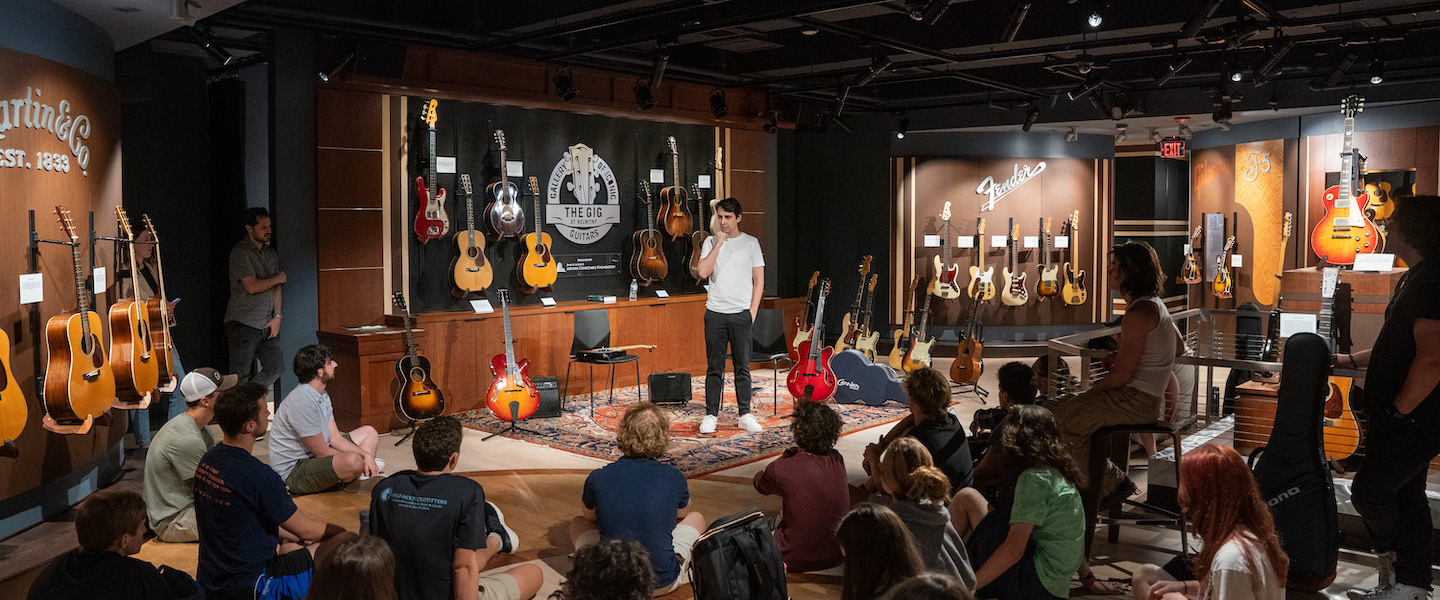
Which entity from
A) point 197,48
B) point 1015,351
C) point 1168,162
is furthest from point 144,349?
point 1168,162

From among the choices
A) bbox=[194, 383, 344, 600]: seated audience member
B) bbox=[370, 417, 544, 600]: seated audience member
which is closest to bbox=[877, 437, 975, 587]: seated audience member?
bbox=[370, 417, 544, 600]: seated audience member

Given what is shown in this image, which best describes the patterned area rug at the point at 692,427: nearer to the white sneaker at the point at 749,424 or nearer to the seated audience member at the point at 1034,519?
the white sneaker at the point at 749,424

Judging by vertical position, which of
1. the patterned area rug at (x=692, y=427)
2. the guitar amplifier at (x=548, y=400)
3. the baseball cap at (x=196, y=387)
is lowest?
the patterned area rug at (x=692, y=427)

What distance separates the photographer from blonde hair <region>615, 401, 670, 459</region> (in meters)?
3.73

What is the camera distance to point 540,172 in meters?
9.03

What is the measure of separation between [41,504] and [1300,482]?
5536 mm

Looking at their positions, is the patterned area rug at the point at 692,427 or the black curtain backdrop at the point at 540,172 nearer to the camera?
the patterned area rug at the point at 692,427

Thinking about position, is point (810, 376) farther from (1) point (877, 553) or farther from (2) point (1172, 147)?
(2) point (1172, 147)

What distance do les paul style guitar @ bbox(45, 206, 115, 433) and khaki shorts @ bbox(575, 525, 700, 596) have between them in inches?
105

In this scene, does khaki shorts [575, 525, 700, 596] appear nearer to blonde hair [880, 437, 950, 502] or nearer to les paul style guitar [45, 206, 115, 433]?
blonde hair [880, 437, 950, 502]

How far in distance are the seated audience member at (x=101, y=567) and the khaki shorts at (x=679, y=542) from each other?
1437 mm

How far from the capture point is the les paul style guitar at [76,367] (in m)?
4.79

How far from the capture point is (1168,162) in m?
15.0

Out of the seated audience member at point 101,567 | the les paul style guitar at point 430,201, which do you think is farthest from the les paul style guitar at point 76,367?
the les paul style guitar at point 430,201
